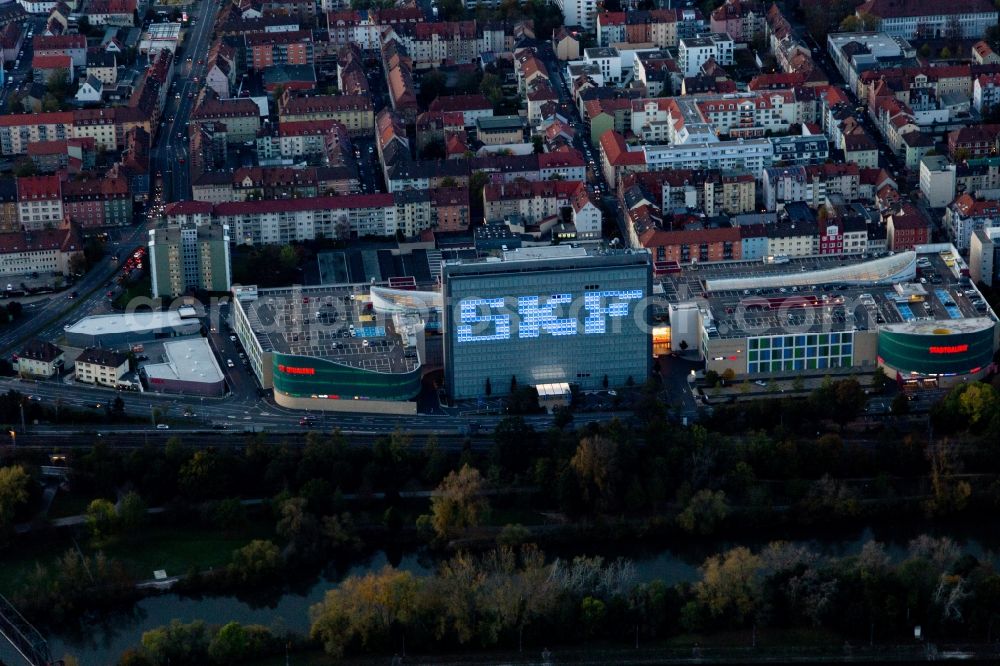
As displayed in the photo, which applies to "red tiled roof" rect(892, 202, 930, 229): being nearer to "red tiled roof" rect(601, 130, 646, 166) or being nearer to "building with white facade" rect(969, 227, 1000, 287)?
"building with white facade" rect(969, 227, 1000, 287)

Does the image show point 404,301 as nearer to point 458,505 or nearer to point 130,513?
point 458,505

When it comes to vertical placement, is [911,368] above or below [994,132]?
below

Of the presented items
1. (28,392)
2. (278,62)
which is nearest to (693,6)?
(278,62)

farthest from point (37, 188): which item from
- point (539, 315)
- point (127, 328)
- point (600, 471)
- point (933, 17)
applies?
point (933, 17)

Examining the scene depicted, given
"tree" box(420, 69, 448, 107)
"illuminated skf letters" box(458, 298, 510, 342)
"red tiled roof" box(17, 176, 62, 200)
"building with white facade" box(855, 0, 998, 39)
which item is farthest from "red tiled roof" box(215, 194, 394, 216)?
"building with white facade" box(855, 0, 998, 39)

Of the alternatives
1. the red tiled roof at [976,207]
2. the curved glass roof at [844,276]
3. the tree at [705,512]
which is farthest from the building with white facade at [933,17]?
the tree at [705,512]

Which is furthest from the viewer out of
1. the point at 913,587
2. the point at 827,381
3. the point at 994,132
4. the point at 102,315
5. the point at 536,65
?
the point at 536,65

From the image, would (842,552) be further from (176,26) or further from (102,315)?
(176,26)
